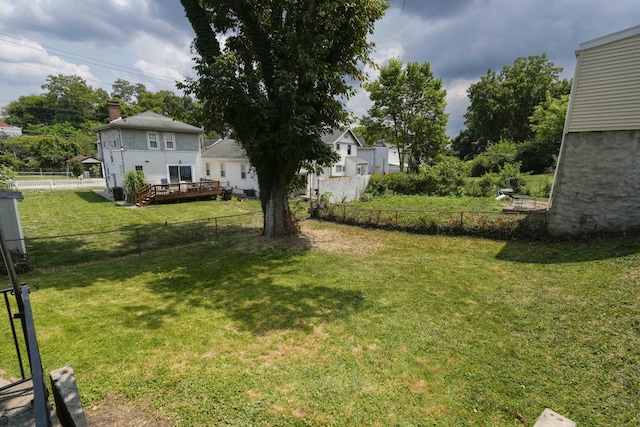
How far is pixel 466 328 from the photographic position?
511 centimetres

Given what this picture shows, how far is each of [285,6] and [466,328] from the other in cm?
1019

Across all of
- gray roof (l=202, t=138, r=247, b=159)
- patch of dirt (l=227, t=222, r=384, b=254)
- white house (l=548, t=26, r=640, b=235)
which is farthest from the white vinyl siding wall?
gray roof (l=202, t=138, r=247, b=159)

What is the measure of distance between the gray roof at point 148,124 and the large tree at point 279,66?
12379 mm

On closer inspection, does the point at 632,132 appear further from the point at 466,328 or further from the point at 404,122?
the point at 404,122

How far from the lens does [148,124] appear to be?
21781 millimetres

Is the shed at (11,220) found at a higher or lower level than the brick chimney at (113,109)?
lower

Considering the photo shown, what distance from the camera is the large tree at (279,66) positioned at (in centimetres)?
861

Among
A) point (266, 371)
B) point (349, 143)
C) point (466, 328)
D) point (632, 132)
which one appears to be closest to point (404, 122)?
point (349, 143)

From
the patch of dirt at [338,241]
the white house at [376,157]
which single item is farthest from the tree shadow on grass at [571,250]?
the white house at [376,157]

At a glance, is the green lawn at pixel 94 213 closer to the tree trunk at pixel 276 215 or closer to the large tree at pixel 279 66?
the tree trunk at pixel 276 215

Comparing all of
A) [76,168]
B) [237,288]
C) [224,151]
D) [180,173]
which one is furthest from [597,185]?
[76,168]

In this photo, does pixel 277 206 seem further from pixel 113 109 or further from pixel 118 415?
pixel 113 109

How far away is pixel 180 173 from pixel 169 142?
252cm

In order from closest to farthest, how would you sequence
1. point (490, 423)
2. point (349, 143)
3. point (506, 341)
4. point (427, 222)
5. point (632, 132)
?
point (490, 423) < point (506, 341) < point (632, 132) < point (427, 222) < point (349, 143)
